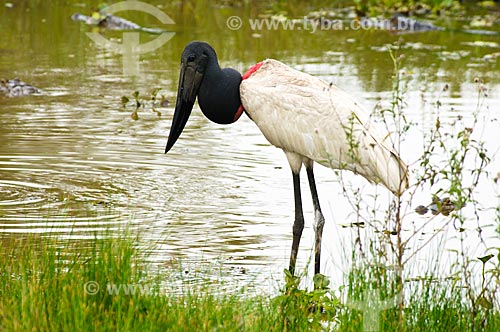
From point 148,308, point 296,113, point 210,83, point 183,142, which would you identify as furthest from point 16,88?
point 148,308

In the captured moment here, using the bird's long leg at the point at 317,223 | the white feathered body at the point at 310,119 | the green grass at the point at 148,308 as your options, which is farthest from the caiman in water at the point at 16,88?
the green grass at the point at 148,308

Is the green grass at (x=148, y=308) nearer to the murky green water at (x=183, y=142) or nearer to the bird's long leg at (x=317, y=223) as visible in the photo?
the murky green water at (x=183, y=142)

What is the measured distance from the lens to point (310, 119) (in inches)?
231

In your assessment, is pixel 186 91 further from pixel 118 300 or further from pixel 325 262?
pixel 118 300

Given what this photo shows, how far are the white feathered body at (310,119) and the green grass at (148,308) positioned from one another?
3.69ft

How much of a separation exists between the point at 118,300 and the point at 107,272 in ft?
0.66

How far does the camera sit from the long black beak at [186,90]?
617 cm

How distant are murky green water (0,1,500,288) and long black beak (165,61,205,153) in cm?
67

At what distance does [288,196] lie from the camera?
24.3ft

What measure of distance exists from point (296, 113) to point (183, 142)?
3092 mm

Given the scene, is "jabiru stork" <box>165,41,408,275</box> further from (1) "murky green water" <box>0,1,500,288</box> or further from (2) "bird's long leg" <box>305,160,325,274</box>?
(1) "murky green water" <box>0,1,500,288</box>

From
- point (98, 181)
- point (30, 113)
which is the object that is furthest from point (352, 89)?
point (98, 181)

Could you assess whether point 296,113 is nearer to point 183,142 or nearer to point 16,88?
point 183,142

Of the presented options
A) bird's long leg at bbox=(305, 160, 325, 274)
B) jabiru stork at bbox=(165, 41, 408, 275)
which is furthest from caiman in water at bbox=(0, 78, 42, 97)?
bird's long leg at bbox=(305, 160, 325, 274)
